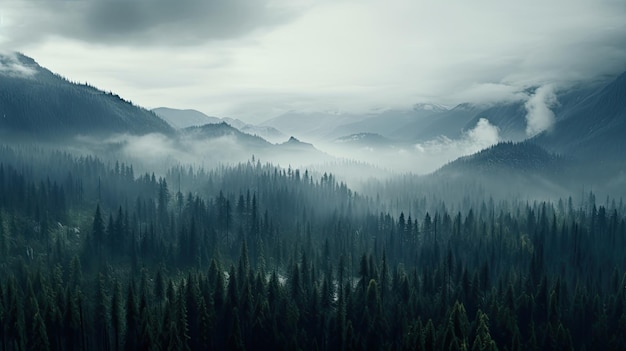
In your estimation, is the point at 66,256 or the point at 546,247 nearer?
the point at 66,256

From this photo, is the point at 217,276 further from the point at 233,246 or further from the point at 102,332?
the point at 233,246

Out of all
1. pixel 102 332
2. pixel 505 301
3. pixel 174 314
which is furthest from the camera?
pixel 505 301

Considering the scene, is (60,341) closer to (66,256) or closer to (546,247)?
(66,256)

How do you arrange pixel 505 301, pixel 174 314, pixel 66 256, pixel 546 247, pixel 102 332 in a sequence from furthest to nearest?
pixel 546 247
pixel 66 256
pixel 505 301
pixel 102 332
pixel 174 314

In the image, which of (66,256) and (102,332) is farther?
(66,256)

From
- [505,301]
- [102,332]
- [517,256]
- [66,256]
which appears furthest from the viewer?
[517,256]

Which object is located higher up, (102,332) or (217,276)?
(217,276)

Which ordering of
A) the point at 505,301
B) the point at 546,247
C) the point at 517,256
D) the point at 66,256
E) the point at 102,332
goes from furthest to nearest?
1. the point at 546,247
2. the point at 517,256
3. the point at 66,256
4. the point at 505,301
5. the point at 102,332

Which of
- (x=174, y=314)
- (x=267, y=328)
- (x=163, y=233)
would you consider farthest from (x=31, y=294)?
(x=163, y=233)

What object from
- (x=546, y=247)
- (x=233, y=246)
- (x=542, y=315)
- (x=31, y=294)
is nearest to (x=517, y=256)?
(x=546, y=247)

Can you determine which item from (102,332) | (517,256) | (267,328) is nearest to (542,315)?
(517,256)
